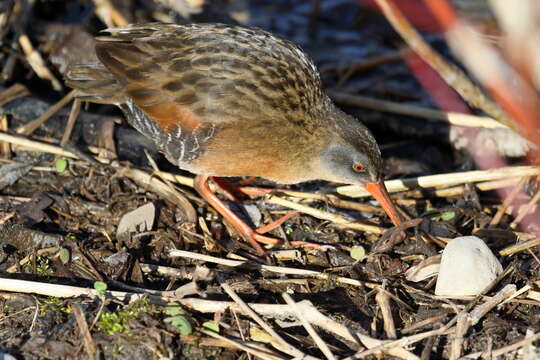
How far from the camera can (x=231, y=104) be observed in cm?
402

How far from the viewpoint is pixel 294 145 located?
430cm

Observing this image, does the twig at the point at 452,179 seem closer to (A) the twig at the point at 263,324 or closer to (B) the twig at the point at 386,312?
(B) the twig at the point at 386,312

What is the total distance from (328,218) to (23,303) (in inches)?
78.8

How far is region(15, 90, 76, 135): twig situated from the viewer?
4.84 metres

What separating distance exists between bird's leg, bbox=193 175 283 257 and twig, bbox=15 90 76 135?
1329 mm

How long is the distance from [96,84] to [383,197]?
213cm

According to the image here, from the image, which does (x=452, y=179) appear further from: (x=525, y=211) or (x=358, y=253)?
(x=358, y=253)

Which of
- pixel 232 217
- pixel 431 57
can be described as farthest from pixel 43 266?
pixel 431 57

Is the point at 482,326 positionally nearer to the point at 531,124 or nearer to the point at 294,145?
the point at 294,145

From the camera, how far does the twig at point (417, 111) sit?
5055 millimetres

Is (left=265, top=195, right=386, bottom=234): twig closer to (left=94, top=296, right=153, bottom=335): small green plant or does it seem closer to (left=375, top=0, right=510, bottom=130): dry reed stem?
(left=94, top=296, right=153, bottom=335): small green plant

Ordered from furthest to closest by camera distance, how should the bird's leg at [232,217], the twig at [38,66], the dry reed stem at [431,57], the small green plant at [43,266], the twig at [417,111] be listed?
the twig at [38,66] → the twig at [417,111] → the bird's leg at [232,217] → the small green plant at [43,266] → the dry reed stem at [431,57]

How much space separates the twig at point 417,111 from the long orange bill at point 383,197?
128 cm

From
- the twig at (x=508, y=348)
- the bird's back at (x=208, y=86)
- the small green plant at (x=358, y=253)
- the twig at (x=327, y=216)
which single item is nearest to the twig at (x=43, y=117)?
the bird's back at (x=208, y=86)
